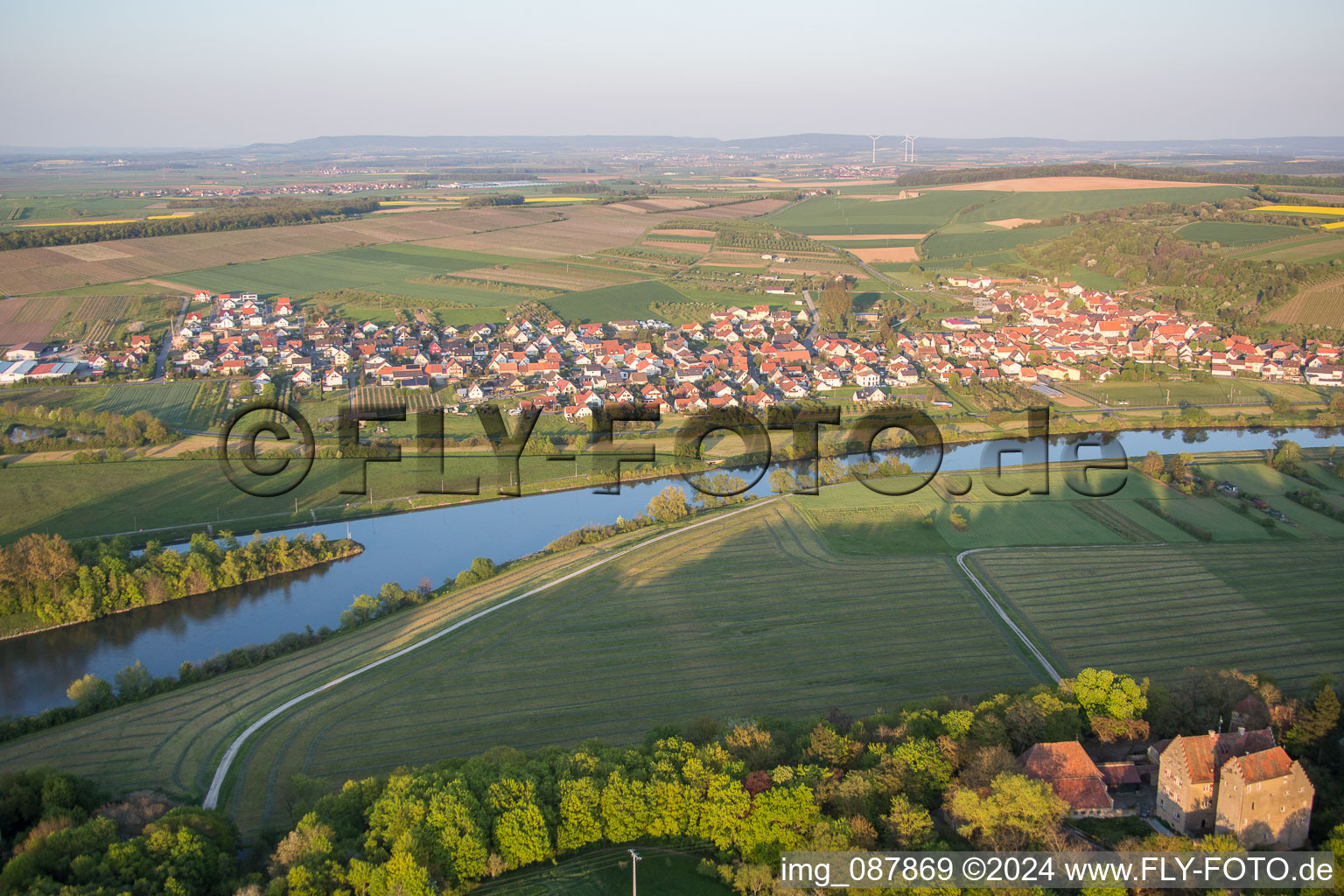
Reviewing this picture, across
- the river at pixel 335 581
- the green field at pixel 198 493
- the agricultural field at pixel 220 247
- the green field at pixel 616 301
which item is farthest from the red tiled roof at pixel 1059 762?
the agricultural field at pixel 220 247

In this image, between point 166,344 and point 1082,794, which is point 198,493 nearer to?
point 166,344

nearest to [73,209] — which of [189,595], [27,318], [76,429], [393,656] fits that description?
[27,318]

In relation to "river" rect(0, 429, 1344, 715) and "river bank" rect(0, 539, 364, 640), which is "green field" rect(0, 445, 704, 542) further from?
"river bank" rect(0, 539, 364, 640)

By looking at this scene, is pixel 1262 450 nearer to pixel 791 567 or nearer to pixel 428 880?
pixel 791 567

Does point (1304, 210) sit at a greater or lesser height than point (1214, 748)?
greater

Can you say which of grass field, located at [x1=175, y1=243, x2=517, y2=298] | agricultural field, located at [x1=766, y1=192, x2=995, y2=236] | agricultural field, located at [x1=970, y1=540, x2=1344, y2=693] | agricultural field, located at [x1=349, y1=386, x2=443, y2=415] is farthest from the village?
agricultural field, located at [x1=766, y1=192, x2=995, y2=236]
